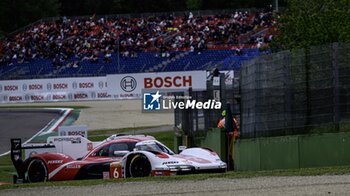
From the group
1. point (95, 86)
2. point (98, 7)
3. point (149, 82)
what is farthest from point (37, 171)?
point (98, 7)

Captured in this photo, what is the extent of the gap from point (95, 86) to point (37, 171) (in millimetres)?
31600

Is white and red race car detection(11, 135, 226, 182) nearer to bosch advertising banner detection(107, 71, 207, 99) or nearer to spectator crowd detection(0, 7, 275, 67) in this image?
bosch advertising banner detection(107, 71, 207, 99)

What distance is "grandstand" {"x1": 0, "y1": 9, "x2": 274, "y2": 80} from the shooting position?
172 feet

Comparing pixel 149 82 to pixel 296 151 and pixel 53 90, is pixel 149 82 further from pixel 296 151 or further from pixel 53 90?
pixel 296 151

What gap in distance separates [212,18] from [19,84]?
15.9m

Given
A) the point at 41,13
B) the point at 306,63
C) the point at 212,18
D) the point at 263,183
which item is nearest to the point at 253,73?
the point at 306,63

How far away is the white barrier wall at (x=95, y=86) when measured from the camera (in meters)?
46.3

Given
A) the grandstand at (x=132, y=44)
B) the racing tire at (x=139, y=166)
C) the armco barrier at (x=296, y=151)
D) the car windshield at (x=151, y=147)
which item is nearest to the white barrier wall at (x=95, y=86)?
the grandstand at (x=132, y=44)

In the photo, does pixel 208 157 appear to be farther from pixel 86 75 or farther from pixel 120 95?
pixel 86 75

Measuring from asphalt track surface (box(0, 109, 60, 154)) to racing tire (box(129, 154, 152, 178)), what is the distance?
15.8 m

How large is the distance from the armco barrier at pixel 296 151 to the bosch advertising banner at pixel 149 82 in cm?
2809

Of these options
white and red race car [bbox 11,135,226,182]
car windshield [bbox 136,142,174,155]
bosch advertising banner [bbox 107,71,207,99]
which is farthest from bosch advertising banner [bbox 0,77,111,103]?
car windshield [bbox 136,142,174,155]

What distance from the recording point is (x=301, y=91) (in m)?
15.3

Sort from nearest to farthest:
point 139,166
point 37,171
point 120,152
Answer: point 139,166 → point 120,152 → point 37,171
